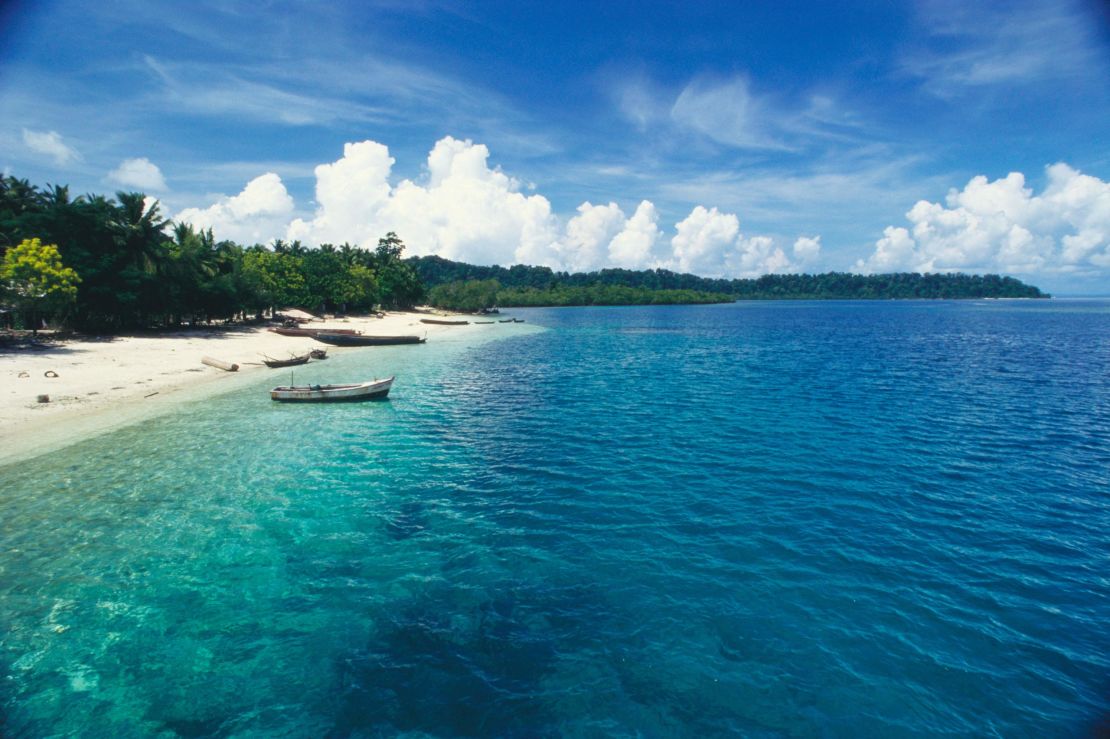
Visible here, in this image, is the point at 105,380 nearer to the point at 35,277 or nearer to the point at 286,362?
the point at 35,277

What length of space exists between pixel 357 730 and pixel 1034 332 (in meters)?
130

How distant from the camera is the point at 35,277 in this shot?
42.6 meters

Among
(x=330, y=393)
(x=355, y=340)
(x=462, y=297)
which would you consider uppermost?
(x=462, y=297)

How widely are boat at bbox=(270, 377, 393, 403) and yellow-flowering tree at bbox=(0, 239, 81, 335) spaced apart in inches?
1019

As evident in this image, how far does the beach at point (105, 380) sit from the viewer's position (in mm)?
26375

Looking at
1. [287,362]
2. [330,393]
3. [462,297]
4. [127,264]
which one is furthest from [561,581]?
[462,297]

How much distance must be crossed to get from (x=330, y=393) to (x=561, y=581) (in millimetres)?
26869

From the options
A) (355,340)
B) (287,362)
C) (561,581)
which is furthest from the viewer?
(355,340)

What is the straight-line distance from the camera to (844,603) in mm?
12641

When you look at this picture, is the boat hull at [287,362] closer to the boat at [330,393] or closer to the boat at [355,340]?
the boat at [355,340]

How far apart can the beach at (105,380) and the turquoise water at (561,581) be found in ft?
12.0

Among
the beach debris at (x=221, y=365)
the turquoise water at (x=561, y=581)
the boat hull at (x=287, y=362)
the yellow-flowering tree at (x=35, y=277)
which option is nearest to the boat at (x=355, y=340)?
the boat hull at (x=287, y=362)

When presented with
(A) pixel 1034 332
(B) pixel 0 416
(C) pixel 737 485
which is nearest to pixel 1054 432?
(C) pixel 737 485

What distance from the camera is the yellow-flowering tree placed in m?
41.5
